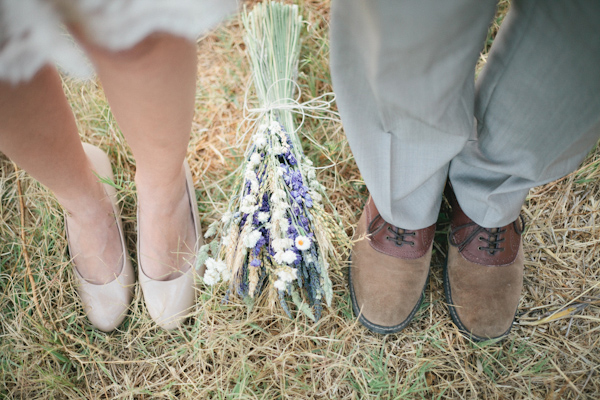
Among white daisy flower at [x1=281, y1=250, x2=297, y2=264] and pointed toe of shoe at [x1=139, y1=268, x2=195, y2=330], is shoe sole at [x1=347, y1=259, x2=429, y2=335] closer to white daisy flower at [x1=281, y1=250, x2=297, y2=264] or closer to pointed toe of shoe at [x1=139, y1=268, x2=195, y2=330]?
white daisy flower at [x1=281, y1=250, x2=297, y2=264]

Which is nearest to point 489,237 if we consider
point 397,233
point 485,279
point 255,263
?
point 485,279

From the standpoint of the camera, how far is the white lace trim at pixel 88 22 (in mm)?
521

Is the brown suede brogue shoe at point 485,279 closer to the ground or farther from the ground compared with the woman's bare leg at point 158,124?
closer to the ground

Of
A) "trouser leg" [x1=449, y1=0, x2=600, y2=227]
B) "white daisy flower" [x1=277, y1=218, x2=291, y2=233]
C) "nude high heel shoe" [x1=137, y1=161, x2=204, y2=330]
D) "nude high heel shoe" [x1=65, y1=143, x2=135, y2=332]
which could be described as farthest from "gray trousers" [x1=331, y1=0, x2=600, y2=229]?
"nude high heel shoe" [x1=65, y1=143, x2=135, y2=332]

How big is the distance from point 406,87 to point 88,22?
1.71ft

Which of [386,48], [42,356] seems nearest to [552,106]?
[386,48]

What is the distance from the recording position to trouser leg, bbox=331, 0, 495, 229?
1.97ft

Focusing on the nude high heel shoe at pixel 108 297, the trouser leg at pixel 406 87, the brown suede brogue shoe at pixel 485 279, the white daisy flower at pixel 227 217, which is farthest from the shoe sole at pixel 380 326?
the nude high heel shoe at pixel 108 297

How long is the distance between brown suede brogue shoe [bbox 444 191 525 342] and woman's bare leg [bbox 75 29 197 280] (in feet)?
2.45

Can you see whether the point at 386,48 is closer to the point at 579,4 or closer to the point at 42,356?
the point at 579,4

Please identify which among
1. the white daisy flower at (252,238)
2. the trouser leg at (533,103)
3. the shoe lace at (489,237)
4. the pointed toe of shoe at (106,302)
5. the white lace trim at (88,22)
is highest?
the white lace trim at (88,22)

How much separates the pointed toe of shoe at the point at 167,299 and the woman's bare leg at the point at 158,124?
0.08ft

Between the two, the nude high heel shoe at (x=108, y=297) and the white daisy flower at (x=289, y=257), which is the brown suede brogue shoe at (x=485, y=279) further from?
the nude high heel shoe at (x=108, y=297)

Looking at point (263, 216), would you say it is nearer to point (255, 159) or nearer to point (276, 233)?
point (276, 233)
